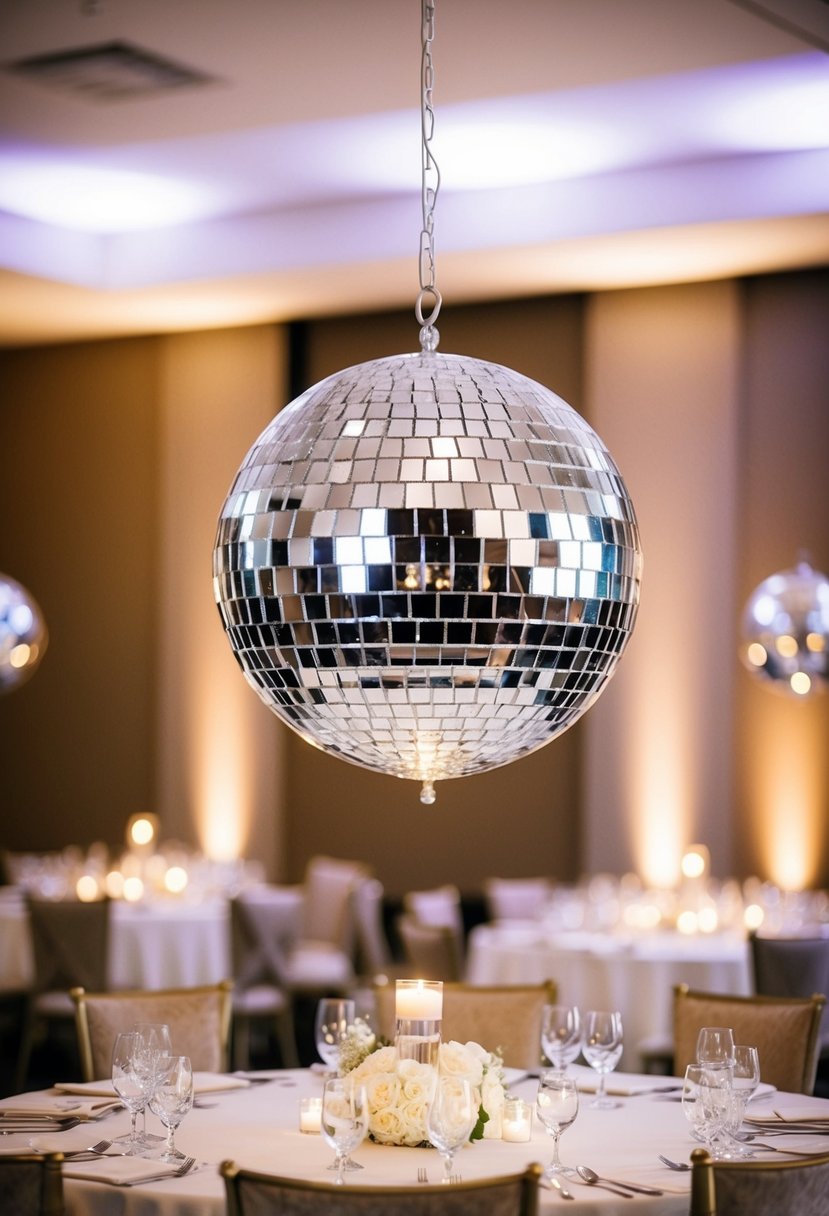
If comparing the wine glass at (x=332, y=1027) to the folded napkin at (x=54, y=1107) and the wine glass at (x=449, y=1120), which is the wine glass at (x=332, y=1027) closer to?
the folded napkin at (x=54, y=1107)

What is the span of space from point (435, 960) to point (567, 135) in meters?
3.50

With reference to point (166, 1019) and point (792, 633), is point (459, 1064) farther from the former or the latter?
point (792, 633)

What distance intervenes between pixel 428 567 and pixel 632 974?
15.4 feet

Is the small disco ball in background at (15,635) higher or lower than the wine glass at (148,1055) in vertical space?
higher

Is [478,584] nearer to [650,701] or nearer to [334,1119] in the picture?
[334,1119]

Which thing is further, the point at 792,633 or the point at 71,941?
the point at 792,633

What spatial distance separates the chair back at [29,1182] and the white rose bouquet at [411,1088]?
65 centimetres

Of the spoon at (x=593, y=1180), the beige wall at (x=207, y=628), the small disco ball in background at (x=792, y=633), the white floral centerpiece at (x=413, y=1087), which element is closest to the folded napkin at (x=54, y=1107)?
the white floral centerpiece at (x=413, y=1087)

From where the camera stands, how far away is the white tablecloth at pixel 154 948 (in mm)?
7500

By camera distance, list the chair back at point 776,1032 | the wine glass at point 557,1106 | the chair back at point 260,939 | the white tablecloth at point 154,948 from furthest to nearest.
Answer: the white tablecloth at point 154,948
the chair back at point 260,939
the chair back at point 776,1032
the wine glass at point 557,1106

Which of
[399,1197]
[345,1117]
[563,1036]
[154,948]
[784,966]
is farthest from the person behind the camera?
[154,948]

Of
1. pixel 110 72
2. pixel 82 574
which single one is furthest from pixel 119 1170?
pixel 82 574

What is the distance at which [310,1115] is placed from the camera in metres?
3.33

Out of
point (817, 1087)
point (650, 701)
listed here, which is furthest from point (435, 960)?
point (650, 701)
